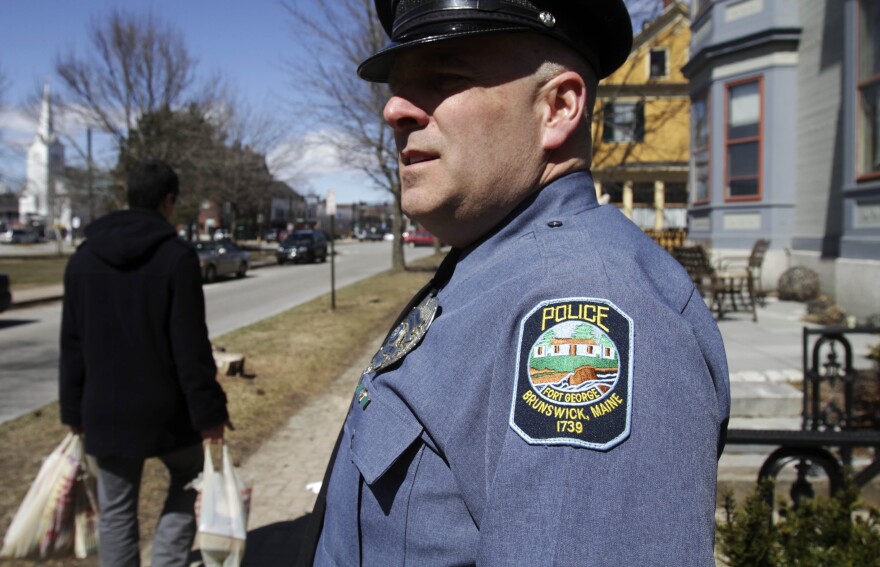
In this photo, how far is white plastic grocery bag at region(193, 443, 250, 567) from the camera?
9.91 feet

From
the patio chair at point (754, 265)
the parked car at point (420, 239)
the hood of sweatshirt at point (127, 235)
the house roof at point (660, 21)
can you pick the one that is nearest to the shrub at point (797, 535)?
the hood of sweatshirt at point (127, 235)

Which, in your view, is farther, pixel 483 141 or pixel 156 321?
pixel 156 321

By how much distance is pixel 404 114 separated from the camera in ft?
4.23

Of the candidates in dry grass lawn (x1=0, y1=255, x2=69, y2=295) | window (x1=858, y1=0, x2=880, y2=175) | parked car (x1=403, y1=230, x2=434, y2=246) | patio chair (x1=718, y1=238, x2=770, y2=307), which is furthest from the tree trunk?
parked car (x1=403, y1=230, x2=434, y2=246)

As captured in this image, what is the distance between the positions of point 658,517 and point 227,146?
39.1m

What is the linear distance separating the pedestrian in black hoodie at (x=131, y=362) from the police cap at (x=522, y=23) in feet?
6.94

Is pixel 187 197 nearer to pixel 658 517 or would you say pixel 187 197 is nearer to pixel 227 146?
pixel 227 146

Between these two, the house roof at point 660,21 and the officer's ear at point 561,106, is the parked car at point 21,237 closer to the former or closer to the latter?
the house roof at point 660,21

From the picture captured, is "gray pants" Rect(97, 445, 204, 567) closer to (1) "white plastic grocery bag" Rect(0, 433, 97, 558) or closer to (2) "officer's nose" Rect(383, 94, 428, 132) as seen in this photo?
(1) "white plastic grocery bag" Rect(0, 433, 97, 558)

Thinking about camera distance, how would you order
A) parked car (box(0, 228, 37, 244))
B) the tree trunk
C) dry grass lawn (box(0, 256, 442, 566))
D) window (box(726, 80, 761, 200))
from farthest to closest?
parked car (box(0, 228, 37, 244)) < the tree trunk < window (box(726, 80, 761, 200)) < dry grass lawn (box(0, 256, 442, 566))

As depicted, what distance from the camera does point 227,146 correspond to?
123ft

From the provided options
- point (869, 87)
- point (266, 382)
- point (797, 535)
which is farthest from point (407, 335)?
point (869, 87)

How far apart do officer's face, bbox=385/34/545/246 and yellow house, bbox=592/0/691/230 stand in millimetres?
5456

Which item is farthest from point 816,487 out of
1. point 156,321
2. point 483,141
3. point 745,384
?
point 483,141
